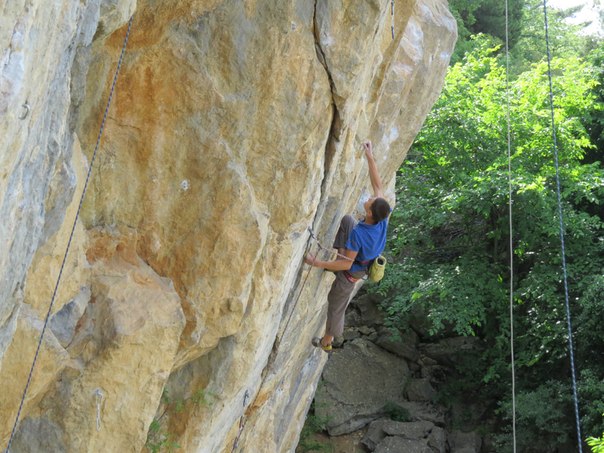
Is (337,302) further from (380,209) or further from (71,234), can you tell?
(71,234)

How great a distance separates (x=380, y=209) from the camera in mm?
7922

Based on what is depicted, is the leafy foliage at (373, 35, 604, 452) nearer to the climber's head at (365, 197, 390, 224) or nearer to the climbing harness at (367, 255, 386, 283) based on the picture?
the climbing harness at (367, 255, 386, 283)

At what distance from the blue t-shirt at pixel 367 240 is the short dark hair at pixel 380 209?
0.50 ft

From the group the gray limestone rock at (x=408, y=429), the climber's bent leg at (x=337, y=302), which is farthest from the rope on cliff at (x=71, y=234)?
the gray limestone rock at (x=408, y=429)

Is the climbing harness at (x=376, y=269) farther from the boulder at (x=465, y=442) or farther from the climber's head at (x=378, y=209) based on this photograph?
the boulder at (x=465, y=442)

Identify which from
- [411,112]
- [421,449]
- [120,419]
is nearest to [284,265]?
[120,419]

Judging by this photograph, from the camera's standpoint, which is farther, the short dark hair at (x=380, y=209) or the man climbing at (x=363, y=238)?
the man climbing at (x=363, y=238)

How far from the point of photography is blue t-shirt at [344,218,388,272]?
26.8 feet

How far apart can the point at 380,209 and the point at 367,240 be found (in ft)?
1.40

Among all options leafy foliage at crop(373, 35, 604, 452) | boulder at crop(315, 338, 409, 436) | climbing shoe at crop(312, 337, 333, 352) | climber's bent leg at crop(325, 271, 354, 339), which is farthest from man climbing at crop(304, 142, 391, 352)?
boulder at crop(315, 338, 409, 436)

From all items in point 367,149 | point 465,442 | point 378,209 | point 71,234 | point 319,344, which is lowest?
point 465,442

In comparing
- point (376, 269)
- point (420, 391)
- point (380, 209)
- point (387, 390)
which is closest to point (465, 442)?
point (420, 391)

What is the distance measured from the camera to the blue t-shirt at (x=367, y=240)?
8180mm

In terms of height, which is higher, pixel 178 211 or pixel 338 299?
pixel 178 211
